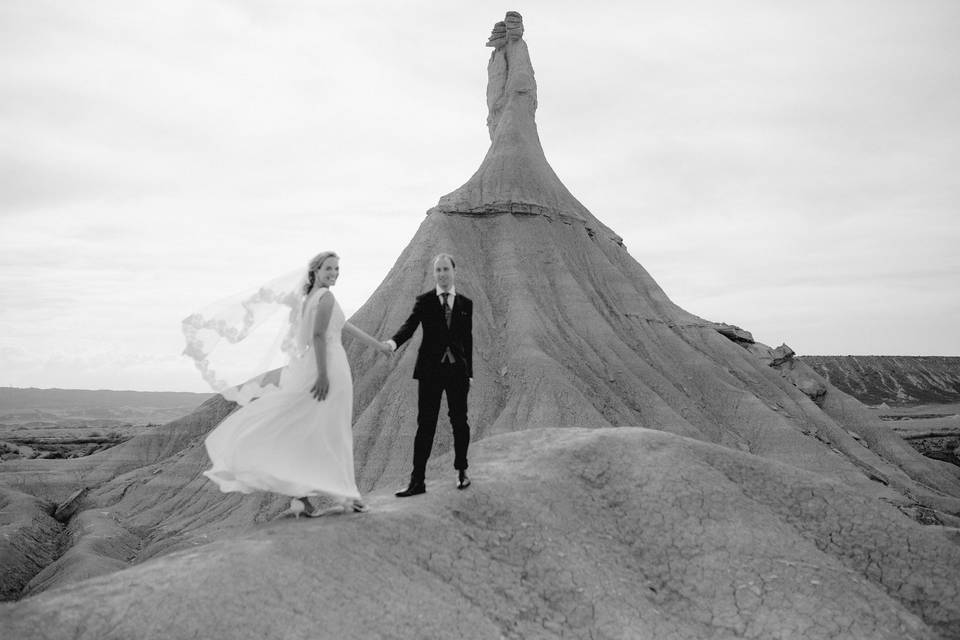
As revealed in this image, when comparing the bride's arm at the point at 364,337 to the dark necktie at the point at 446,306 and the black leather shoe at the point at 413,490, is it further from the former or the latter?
the black leather shoe at the point at 413,490

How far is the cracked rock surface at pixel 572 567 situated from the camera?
4062mm

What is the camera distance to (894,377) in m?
76.6

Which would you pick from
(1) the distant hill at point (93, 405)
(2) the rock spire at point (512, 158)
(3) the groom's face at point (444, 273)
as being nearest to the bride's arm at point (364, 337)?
(3) the groom's face at point (444, 273)

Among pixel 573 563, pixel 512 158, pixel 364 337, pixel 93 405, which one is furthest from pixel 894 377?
pixel 93 405

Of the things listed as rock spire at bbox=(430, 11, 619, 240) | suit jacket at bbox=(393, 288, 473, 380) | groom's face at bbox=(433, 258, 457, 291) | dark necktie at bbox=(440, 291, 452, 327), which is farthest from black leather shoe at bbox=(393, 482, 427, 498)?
rock spire at bbox=(430, 11, 619, 240)

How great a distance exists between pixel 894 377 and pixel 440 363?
3310 inches

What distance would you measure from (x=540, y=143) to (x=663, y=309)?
10.7 metres

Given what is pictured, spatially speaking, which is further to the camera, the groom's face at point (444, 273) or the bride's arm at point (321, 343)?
the groom's face at point (444, 273)

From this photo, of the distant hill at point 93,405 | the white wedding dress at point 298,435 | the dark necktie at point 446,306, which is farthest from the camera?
the distant hill at point 93,405

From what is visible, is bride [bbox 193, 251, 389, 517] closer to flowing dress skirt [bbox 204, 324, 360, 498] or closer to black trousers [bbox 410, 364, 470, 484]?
flowing dress skirt [bbox 204, 324, 360, 498]

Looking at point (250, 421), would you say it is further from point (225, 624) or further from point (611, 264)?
point (611, 264)

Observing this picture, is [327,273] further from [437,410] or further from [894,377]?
[894,377]

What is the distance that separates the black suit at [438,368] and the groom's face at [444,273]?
0.12m

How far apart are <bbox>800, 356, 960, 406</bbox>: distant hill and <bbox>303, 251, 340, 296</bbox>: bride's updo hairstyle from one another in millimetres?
75186
